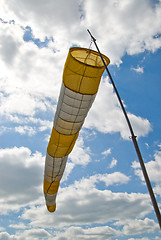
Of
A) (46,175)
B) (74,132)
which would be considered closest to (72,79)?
(74,132)

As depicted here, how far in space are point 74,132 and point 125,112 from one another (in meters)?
6.88

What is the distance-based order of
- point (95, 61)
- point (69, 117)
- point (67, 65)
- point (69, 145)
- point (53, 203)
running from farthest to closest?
point (53, 203) < point (69, 145) < point (69, 117) < point (95, 61) < point (67, 65)

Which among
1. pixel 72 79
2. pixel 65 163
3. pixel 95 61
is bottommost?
pixel 65 163

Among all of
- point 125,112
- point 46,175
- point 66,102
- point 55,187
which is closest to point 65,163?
point 46,175

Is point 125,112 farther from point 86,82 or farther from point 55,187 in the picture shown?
point 55,187

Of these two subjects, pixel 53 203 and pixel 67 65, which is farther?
pixel 53 203

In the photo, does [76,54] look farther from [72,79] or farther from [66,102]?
[66,102]

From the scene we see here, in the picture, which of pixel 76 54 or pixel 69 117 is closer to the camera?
pixel 76 54

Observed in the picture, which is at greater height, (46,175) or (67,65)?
(67,65)

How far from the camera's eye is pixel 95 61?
31.6ft

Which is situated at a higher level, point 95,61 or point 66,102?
point 95,61

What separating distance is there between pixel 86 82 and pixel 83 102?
1184mm

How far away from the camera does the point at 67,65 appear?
9023 mm

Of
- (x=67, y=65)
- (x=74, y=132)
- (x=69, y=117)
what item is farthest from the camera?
(x=74, y=132)
